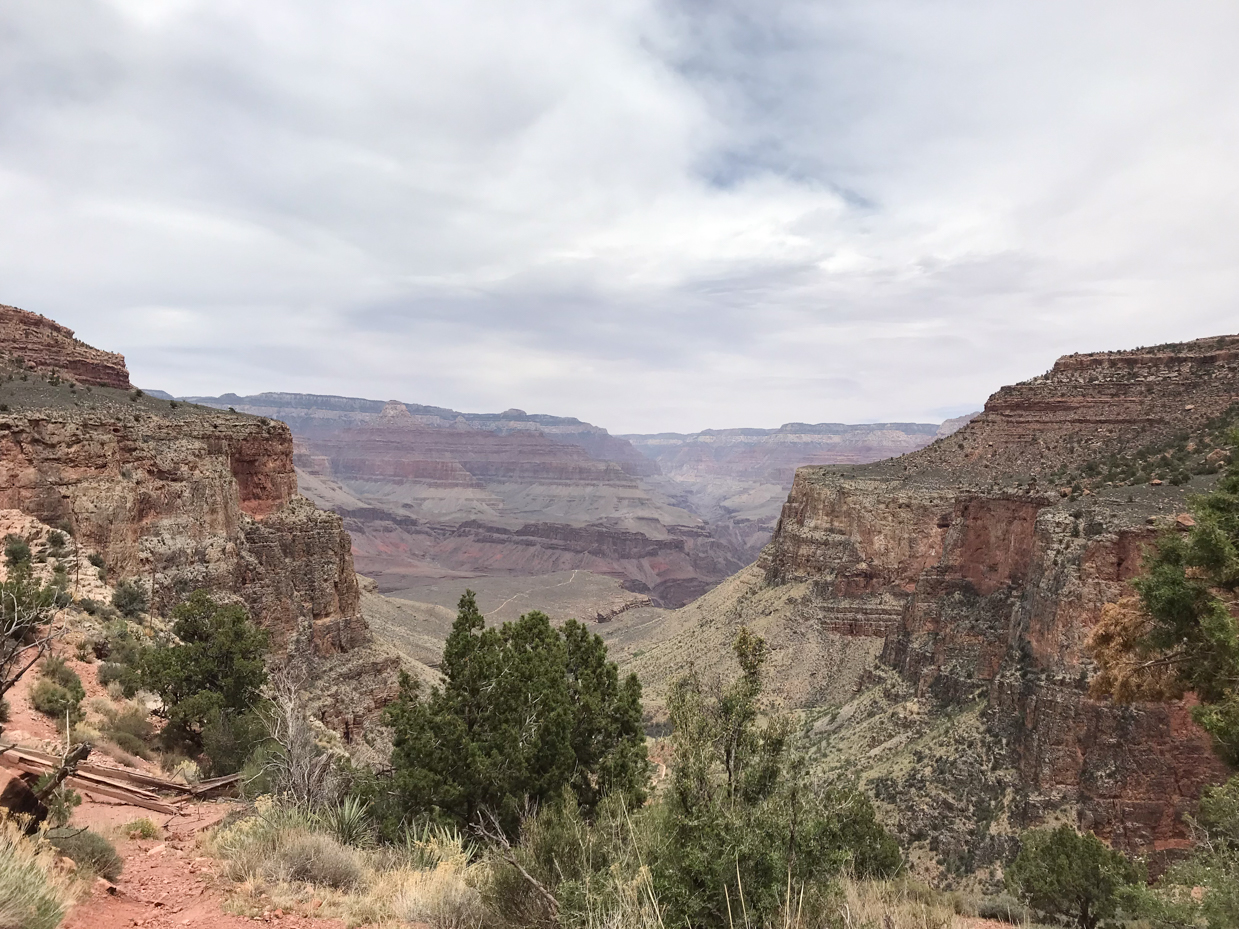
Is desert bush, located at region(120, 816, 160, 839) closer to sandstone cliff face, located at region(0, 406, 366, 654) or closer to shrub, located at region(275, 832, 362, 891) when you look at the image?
shrub, located at region(275, 832, 362, 891)

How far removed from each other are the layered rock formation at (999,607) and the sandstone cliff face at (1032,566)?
82 millimetres

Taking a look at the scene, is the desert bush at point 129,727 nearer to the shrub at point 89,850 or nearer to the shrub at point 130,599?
the shrub at point 130,599

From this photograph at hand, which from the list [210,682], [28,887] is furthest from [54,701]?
[28,887]

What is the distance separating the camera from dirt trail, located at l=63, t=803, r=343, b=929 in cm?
811

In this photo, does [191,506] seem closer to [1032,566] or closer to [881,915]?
[881,915]

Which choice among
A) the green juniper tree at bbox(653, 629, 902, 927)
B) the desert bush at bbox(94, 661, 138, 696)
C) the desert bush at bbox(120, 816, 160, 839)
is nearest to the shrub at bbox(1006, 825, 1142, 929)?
the green juniper tree at bbox(653, 629, 902, 927)

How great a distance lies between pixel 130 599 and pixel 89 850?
21.8 meters

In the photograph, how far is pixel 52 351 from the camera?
151 ft

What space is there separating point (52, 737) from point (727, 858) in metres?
15.8

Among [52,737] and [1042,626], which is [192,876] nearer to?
[52,737]

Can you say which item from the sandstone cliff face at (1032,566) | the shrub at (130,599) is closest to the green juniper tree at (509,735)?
the shrub at (130,599)

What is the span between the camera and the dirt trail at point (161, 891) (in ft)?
26.6

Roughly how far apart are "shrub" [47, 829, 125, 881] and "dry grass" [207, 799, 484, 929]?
1366mm

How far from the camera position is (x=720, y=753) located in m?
9.48
